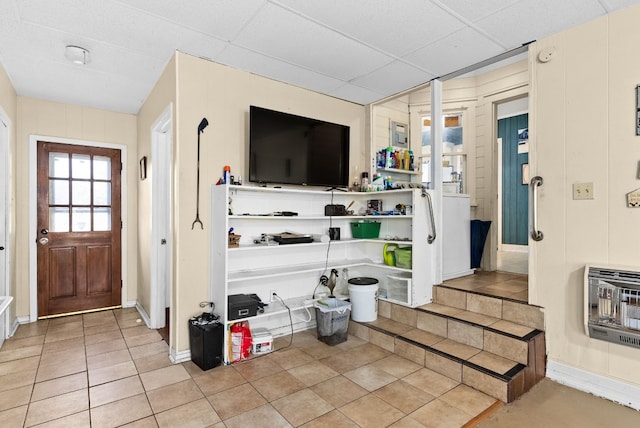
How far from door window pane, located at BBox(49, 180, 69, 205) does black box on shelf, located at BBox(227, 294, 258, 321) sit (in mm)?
2739

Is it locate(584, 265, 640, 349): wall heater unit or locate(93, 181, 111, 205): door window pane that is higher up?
locate(93, 181, 111, 205): door window pane

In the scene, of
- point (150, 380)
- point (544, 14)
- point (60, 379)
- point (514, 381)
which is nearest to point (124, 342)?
point (60, 379)

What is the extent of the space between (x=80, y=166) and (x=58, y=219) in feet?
2.28

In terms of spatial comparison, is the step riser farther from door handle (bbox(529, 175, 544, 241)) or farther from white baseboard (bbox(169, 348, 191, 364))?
white baseboard (bbox(169, 348, 191, 364))

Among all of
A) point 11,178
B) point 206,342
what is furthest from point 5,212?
point 206,342

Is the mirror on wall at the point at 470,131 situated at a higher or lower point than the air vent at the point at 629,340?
higher

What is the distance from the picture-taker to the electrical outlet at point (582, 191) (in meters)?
2.36

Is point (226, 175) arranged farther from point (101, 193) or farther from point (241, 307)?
point (101, 193)

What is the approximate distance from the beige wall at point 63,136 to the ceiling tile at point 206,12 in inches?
101

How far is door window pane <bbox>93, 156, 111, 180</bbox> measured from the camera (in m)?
4.27

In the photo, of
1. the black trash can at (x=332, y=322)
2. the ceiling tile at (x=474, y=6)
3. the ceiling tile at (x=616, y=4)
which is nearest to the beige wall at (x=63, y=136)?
the black trash can at (x=332, y=322)

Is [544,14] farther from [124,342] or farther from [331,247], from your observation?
[124,342]

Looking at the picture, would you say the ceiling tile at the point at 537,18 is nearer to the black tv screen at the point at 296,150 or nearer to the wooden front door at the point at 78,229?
the black tv screen at the point at 296,150

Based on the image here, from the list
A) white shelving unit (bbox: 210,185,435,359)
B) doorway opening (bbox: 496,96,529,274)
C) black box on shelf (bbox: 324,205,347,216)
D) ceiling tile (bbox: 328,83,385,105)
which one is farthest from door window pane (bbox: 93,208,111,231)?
doorway opening (bbox: 496,96,529,274)
